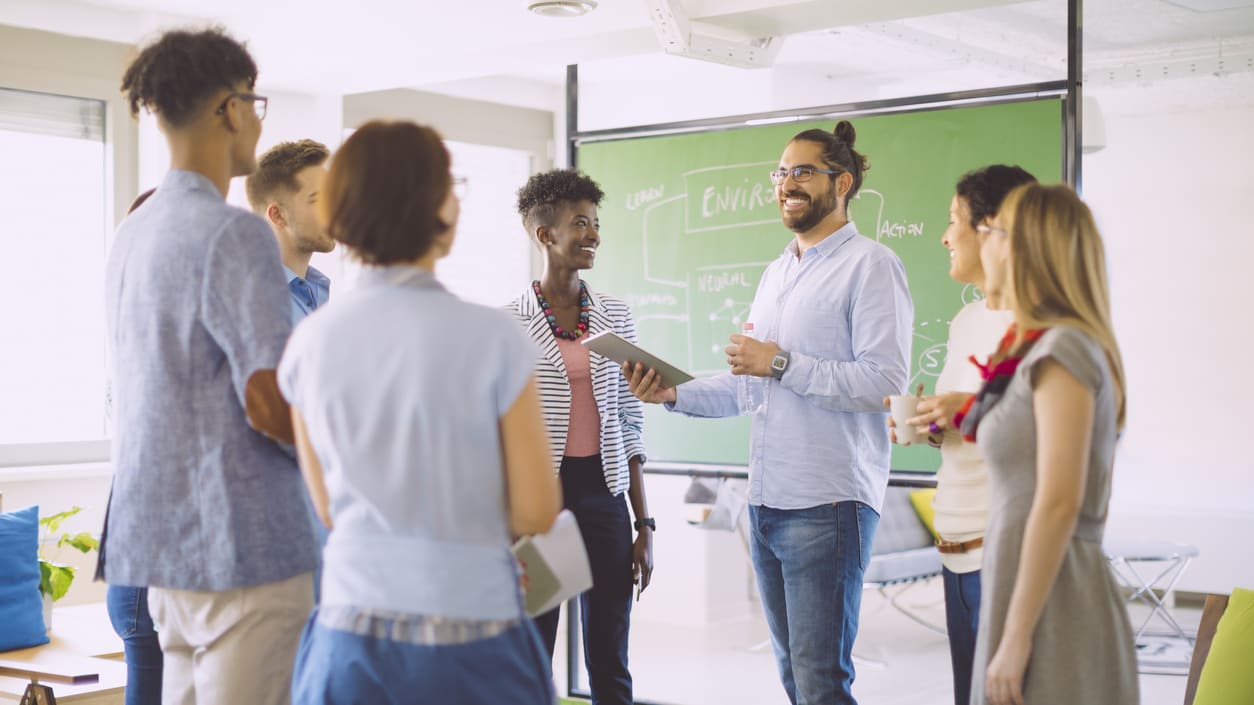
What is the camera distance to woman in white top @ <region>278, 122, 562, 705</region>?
1389 mm

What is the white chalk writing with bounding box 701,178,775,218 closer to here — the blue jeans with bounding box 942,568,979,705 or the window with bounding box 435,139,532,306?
the blue jeans with bounding box 942,568,979,705

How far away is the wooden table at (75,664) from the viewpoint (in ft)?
9.23

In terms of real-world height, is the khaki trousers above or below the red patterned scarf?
below

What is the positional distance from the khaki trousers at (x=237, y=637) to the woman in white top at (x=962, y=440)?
1133 mm

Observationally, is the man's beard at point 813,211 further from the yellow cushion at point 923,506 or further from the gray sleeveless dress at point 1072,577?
the yellow cushion at point 923,506

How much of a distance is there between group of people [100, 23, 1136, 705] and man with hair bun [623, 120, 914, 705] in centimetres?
26

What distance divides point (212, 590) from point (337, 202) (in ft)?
1.91

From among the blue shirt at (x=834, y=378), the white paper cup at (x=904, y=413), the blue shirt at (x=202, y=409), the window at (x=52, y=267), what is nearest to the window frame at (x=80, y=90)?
the window at (x=52, y=267)

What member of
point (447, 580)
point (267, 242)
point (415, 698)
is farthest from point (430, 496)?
point (267, 242)

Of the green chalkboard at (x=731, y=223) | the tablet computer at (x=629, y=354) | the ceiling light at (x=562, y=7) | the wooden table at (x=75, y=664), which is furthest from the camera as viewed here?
the ceiling light at (x=562, y=7)

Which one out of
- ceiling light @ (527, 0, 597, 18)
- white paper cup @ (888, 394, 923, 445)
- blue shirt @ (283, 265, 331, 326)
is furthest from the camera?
ceiling light @ (527, 0, 597, 18)

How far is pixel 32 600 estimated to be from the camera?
3266 millimetres

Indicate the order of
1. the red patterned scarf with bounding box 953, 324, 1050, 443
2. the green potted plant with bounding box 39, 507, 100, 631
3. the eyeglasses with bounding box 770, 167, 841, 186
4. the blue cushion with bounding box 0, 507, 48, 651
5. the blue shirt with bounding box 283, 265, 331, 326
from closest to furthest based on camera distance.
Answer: the red patterned scarf with bounding box 953, 324, 1050, 443 < the blue shirt with bounding box 283, 265, 331, 326 < the eyeglasses with bounding box 770, 167, 841, 186 < the blue cushion with bounding box 0, 507, 48, 651 < the green potted plant with bounding box 39, 507, 100, 631

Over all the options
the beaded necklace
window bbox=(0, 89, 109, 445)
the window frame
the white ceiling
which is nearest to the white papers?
the beaded necklace
